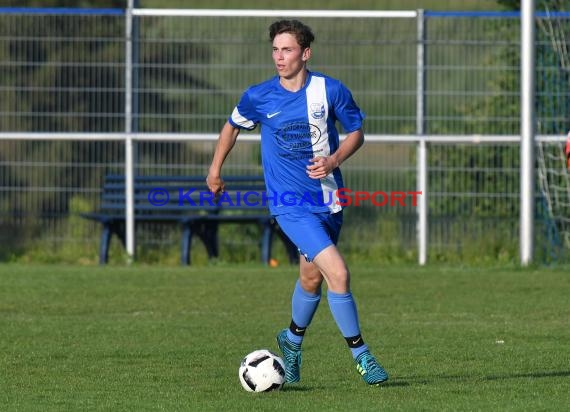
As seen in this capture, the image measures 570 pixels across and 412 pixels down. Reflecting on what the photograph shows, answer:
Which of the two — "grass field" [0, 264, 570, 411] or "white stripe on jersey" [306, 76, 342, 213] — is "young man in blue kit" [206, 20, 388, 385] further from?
"grass field" [0, 264, 570, 411]

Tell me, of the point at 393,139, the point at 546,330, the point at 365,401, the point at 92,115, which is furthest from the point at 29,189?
the point at 365,401

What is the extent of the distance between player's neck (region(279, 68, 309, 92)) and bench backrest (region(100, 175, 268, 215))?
8698 millimetres

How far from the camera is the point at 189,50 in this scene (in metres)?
17.0

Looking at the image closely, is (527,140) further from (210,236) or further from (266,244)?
(210,236)

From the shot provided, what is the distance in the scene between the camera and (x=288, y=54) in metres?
7.79

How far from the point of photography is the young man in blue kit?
25.4 feet

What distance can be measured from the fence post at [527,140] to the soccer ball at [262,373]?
8.81 meters

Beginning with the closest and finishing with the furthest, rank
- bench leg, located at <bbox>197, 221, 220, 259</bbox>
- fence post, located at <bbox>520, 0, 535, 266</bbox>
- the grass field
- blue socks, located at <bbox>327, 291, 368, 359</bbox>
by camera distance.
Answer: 1. the grass field
2. blue socks, located at <bbox>327, 291, 368, 359</bbox>
3. fence post, located at <bbox>520, 0, 535, 266</bbox>
4. bench leg, located at <bbox>197, 221, 220, 259</bbox>

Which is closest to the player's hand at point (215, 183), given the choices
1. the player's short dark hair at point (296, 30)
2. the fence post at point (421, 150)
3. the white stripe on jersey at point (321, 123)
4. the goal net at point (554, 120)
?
the white stripe on jersey at point (321, 123)

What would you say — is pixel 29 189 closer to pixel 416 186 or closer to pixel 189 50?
pixel 189 50

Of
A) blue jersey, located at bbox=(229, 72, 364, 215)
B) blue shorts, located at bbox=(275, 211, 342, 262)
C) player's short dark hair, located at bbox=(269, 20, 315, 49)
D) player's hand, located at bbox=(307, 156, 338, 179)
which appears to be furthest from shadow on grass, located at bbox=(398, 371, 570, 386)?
player's short dark hair, located at bbox=(269, 20, 315, 49)

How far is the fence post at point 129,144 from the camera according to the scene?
1670cm

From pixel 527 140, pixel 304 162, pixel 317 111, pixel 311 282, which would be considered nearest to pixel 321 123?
pixel 317 111

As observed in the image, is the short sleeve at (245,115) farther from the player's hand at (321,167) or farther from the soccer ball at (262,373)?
the soccer ball at (262,373)
